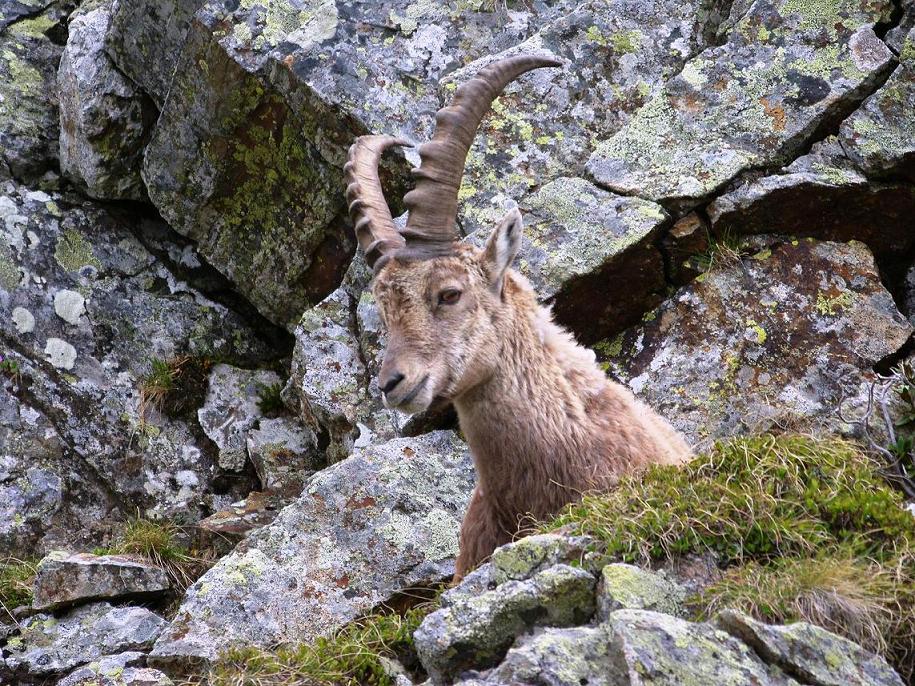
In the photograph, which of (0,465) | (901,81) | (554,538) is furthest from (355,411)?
(901,81)

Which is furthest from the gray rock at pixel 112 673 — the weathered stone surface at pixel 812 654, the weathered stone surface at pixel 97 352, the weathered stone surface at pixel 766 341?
the weathered stone surface at pixel 766 341

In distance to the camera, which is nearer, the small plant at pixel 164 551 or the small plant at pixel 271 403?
the small plant at pixel 164 551

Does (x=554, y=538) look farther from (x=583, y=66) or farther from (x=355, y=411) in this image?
(x=583, y=66)

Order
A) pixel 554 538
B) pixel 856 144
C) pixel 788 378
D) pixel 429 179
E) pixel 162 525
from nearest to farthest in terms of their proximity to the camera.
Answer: pixel 554 538 < pixel 429 179 < pixel 788 378 < pixel 856 144 < pixel 162 525

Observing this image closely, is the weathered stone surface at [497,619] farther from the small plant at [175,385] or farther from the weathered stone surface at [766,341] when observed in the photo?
the small plant at [175,385]

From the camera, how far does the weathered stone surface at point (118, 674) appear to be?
20.1 feet

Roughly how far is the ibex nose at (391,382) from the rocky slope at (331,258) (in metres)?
1.97

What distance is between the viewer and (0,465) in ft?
34.0

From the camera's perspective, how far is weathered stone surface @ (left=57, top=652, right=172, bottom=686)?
6.14 meters

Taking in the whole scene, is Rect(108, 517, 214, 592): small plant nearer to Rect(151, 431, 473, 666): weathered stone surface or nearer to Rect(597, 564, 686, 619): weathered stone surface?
Rect(151, 431, 473, 666): weathered stone surface

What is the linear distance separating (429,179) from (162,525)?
480cm

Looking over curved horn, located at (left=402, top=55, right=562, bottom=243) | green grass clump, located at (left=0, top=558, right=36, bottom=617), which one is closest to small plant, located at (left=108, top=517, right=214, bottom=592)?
green grass clump, located at (left=0, top=558, right=36, bottom=617)

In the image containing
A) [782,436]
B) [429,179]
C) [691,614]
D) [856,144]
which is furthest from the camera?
[856,144]

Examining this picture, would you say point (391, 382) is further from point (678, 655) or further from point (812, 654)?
point (812, 654)
